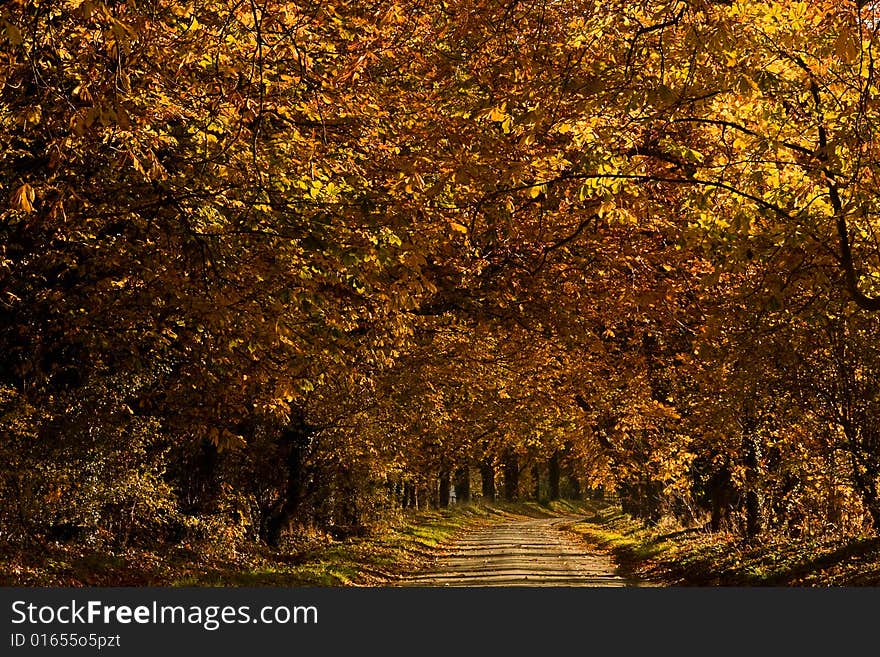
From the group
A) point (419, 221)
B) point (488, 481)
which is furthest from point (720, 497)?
point (488, 481)

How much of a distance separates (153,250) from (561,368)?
33.6 feet

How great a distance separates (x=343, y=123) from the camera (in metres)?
13.8

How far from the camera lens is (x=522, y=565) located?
22375mm

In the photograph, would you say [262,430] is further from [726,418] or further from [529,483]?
[529,483]

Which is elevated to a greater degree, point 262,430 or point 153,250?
point 153,250

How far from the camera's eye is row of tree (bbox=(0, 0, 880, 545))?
33.3ft

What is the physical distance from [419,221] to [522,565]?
39.0 ft

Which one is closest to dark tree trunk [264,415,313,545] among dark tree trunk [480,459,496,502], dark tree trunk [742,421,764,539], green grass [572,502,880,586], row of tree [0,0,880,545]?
row of tree [0,0,880,545]

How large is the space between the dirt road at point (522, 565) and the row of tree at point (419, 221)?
10.5 feet

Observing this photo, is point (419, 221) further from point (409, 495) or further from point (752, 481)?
point (409, 495)

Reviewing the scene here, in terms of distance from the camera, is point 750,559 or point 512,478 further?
point 512,478

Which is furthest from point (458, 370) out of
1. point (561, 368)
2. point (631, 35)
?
point (631, 35)

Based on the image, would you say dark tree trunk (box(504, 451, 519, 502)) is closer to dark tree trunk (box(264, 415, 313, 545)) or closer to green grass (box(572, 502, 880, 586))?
green grass (box(572, 502, 880, 586))

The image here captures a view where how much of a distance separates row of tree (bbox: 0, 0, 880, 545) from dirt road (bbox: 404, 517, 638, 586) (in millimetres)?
3188
